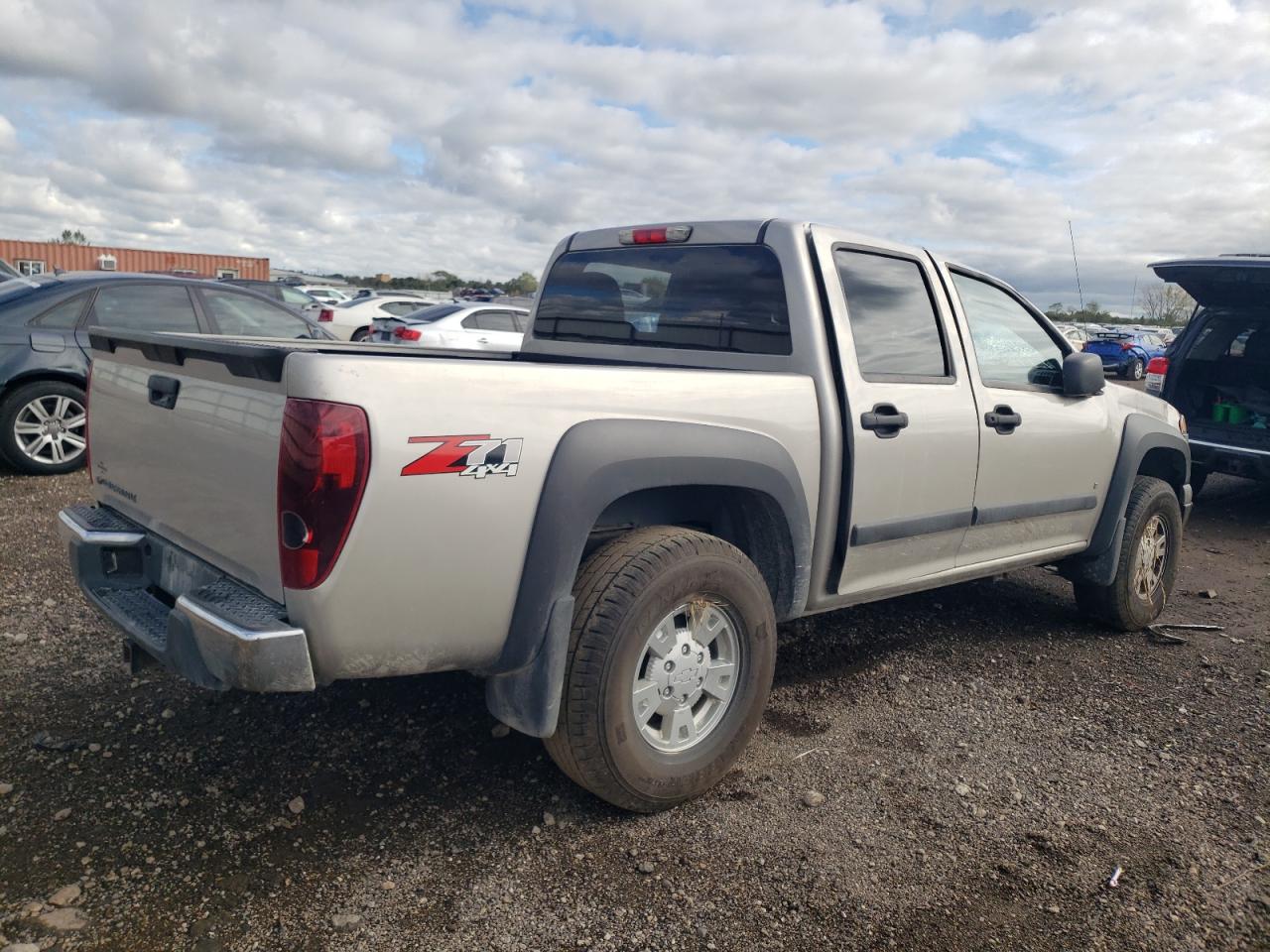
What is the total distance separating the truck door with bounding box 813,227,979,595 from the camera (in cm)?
349

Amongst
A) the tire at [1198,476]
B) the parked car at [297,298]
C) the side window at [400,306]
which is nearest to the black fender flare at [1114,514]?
the tire at [1198,476]

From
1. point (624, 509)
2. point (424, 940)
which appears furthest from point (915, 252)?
point (424, 940)

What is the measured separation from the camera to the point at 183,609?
2.48 m

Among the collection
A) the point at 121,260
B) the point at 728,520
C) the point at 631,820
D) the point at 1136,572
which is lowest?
the point at 631,820

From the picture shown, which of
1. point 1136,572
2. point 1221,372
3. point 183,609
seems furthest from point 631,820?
point 1221,372

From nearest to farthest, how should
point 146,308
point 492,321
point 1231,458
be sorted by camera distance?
point 146,308, point 1231,458, point 492,321

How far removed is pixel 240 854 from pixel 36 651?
6.47ft

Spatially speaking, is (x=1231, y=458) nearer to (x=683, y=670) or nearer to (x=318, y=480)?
(x=683, y=670)

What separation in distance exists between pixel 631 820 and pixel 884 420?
167 centimetres

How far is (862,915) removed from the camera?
2.57m

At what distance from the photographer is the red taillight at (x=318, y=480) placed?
7.36 feet

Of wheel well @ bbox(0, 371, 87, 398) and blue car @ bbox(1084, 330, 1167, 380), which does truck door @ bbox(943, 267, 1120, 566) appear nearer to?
wheel well @ bbox(0, 371, 87, 398)

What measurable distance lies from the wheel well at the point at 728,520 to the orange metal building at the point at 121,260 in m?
43.5

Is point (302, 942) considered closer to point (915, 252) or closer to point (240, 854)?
point (240, 854)
